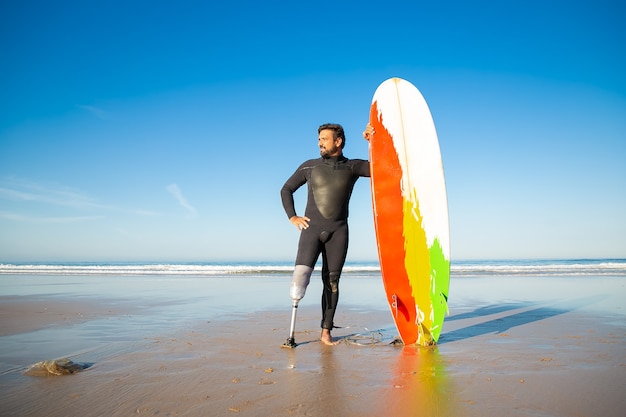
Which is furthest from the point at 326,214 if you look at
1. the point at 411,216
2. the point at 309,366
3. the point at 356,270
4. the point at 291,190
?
the point at 356,270

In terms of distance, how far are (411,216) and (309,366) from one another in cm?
178

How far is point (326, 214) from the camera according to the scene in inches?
153

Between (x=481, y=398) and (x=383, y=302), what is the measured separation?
493cm

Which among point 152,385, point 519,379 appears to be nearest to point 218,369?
point 152,385

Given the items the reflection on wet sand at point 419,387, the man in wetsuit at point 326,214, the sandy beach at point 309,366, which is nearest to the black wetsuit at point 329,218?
the man in wetsuit at point 326,214

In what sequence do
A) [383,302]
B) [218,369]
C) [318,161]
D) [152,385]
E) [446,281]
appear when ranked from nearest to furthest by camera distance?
[152,385], [218,369], [446,281], [318,161], [383,302]

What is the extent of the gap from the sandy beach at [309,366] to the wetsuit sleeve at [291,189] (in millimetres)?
1340

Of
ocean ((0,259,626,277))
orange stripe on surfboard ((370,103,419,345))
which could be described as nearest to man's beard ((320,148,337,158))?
orange stripe on surfboard ((370,103,419,345))

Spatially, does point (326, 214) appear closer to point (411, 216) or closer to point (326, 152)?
point (326, 152)

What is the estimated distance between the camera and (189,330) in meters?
4.34

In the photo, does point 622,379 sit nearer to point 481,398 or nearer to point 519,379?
point 519,379

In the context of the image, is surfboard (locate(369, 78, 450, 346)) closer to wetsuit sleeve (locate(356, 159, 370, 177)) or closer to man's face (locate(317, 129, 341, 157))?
wetsuit sleeve (locate(356, 159, 370, 177))

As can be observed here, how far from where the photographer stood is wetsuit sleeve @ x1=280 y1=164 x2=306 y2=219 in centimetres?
405

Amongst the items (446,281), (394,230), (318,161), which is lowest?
(446,281)
